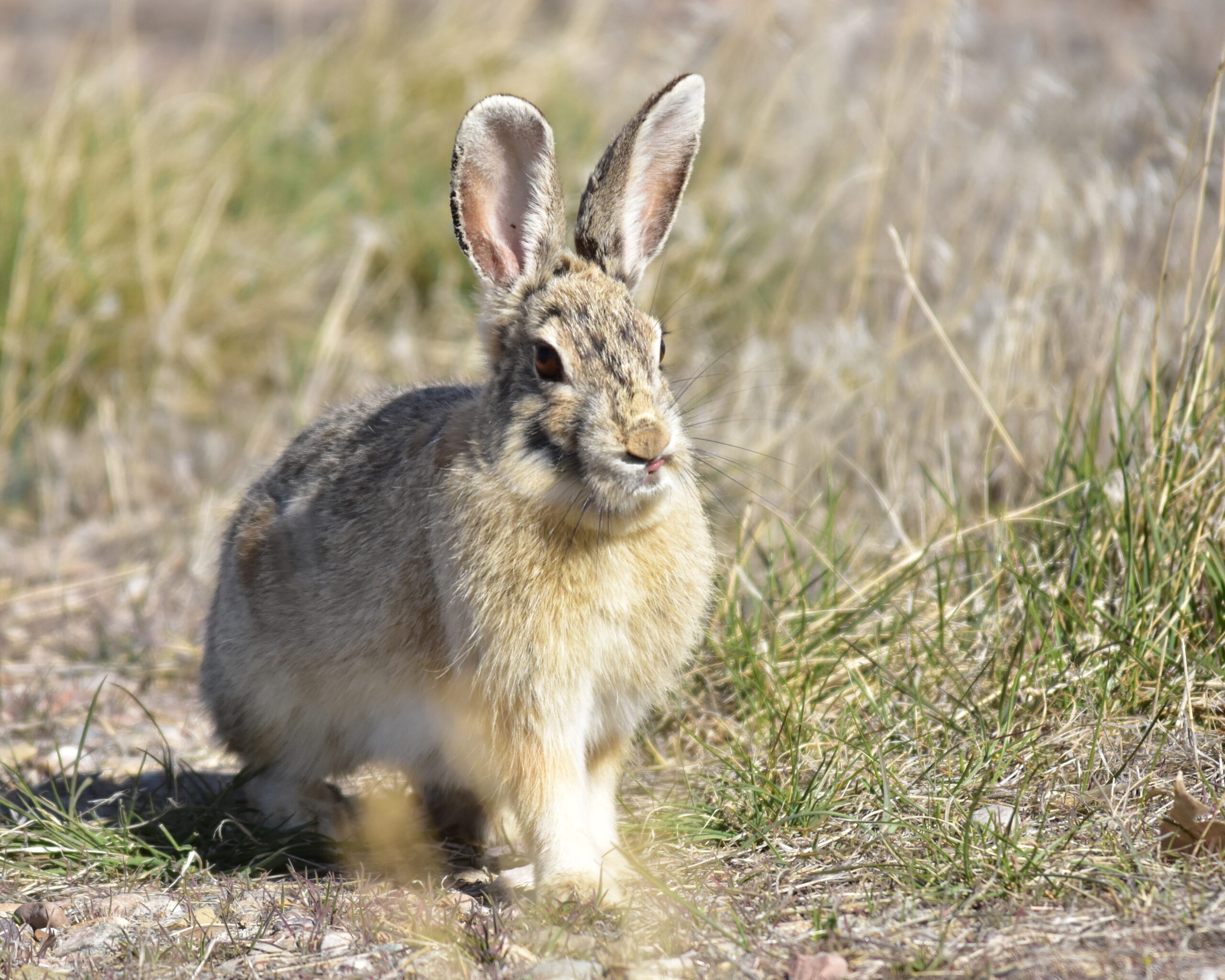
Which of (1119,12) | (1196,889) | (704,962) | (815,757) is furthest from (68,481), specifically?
(1119,12)

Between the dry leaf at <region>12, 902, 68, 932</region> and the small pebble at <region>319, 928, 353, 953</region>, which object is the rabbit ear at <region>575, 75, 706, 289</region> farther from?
the dry leaf at <region>12, 902, 68, 932</region>

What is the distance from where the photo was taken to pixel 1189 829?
315 cm

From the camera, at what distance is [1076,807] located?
3424 mm

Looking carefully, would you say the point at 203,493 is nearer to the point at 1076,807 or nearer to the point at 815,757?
the point at 815,757

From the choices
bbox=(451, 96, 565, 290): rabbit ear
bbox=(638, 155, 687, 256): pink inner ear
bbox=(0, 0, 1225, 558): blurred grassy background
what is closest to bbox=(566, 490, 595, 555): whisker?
bbox=(451, 96, 565, 290): rabbit ear

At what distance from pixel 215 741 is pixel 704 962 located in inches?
82.9

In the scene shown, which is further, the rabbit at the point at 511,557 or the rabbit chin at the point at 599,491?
the rabbit at the point at 511,557

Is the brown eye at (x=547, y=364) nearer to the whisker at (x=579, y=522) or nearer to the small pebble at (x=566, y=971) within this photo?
the whisker at (x=579, y=522)

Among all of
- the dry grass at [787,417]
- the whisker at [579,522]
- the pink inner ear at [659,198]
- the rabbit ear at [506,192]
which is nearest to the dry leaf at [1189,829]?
the dry grass at [787,417]

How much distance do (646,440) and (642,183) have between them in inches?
39.2

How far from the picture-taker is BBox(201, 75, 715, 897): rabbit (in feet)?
11.3

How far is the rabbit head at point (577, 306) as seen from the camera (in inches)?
130

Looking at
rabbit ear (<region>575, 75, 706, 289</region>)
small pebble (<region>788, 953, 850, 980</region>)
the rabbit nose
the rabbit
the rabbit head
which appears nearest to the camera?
small pebble (<region>788, 953, 850, 980</region>)

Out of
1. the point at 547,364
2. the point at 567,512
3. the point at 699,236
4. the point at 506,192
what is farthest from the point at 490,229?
the point at 699,236
